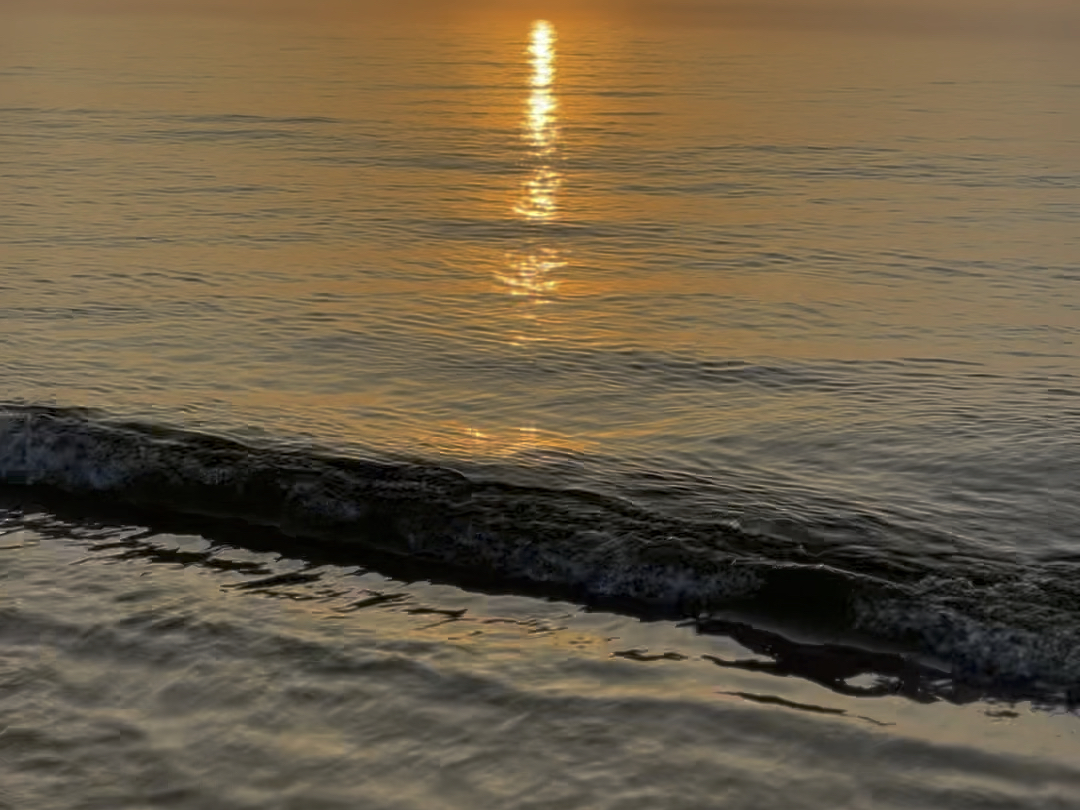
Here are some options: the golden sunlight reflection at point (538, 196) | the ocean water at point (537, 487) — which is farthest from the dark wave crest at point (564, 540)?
the golden sunlight reflection at point (538, 196)

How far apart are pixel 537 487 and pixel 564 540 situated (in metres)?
0.96

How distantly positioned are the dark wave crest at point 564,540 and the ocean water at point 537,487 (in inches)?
1.2

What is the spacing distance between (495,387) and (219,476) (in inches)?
121

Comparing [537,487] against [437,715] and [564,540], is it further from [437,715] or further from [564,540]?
[437,715]

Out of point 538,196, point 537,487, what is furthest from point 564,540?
point 538,196

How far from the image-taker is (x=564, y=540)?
846 centimetres

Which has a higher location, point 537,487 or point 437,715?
point 437,715

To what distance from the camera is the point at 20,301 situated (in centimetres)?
1439

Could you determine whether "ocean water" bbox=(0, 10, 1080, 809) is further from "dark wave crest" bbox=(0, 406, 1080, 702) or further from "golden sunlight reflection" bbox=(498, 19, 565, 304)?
"golden sunlight reflection" bbox=(498, 19, 565, 304)

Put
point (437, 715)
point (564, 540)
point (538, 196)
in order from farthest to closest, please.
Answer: point (538, 196)
point (564, 540)
point (437, 715)

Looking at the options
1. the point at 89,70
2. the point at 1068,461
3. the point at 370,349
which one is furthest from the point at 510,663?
the point at 89,70

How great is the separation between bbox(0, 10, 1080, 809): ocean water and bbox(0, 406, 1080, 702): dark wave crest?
1.2 inches

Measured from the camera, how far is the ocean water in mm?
5969

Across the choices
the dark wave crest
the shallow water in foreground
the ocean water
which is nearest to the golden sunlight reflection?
the ocean water
